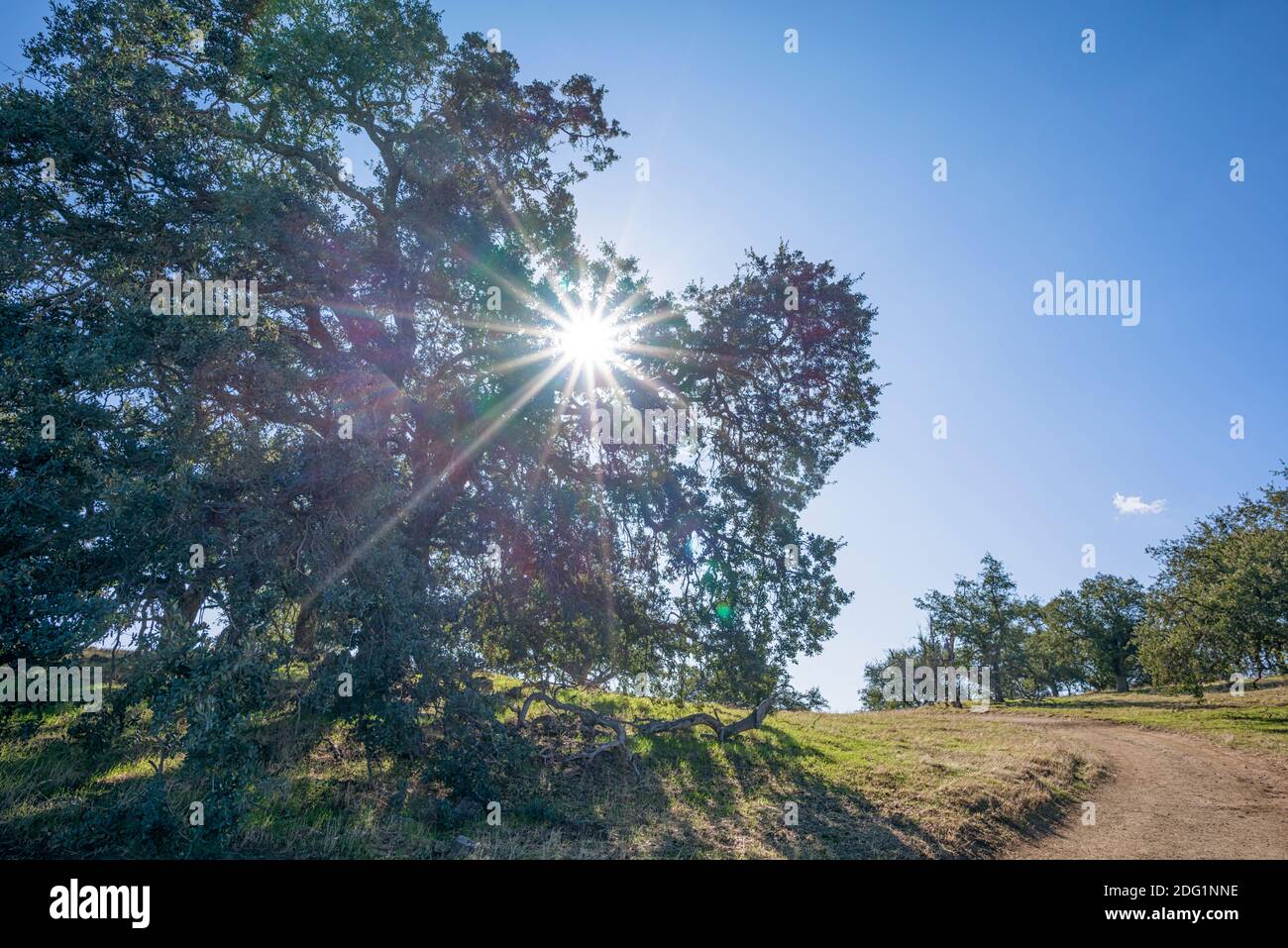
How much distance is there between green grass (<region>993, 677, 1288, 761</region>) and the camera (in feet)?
68.6

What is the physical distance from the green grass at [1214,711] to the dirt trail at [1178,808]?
1.78 metres

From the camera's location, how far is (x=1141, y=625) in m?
37.8

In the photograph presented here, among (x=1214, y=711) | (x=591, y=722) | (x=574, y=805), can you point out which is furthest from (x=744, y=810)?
(x=1214, y=711)

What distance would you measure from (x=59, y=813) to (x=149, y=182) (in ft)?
37.2

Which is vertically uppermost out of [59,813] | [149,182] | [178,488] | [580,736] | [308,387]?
[149,182]

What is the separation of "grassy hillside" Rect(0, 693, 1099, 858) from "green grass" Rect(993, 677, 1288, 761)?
12040mm

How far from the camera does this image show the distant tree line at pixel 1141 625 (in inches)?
1131

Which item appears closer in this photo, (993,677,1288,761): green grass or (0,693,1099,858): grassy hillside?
(0,693,1099,858): grassy hillside

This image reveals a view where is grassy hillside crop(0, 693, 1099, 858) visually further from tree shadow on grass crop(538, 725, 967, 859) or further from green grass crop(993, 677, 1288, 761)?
green grass crop(993, 677, 1288, 761)

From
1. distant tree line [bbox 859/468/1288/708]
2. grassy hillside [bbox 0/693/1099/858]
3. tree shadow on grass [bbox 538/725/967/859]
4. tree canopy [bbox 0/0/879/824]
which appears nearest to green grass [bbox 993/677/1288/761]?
distant tree line [bbox 859/468/1288/708]

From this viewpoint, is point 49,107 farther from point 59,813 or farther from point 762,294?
point 762,294
